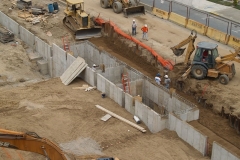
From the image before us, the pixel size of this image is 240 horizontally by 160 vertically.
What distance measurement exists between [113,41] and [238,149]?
14.3 m

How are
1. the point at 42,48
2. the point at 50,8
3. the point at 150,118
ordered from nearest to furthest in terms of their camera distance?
the point at 150,118 → the point at 42,48 → the point at 50,8

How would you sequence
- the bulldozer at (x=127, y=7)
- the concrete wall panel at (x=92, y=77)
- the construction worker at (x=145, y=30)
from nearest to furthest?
the concrete wall panel at (x=92, y=77)
the construction worker at (x=145, y=30)
the bulldozer at (x=127, y=7)

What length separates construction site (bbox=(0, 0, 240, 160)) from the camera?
18609 millimetres

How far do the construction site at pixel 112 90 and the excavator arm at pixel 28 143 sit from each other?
3 cm

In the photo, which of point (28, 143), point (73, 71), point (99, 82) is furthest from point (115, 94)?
point (28, 143)

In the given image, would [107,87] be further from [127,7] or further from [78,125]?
[127,7]

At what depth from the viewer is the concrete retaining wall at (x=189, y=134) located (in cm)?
1819

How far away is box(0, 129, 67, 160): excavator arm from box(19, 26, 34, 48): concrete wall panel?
1580 cm

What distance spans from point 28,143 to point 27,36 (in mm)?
16775

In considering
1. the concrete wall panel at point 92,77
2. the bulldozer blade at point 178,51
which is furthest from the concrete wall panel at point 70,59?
the bulldozer blade at point 178,51

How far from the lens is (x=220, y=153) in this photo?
17203 millimetres

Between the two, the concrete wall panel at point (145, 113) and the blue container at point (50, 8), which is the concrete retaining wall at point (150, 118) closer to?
the concrete wall panel at point (145, 113)

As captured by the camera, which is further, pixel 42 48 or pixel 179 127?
pixel 42 48

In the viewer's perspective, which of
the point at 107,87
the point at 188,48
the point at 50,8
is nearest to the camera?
the point at 107,87
